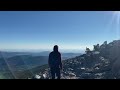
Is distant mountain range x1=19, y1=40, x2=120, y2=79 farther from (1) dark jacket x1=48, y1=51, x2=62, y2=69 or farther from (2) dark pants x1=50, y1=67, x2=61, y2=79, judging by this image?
(2) dark pants x1=50, y1=67, x2=61, y2=79

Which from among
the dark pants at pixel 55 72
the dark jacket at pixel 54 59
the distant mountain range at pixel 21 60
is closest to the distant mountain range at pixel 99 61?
the distant mountain range at pixel 21 60

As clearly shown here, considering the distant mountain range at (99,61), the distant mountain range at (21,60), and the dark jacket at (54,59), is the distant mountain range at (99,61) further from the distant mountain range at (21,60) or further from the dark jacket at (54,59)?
the dark jacket at (54,59)

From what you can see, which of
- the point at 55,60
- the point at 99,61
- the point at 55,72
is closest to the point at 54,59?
the point at 55,60

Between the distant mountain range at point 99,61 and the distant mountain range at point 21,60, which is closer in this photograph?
the distant mountain range at point 21,60

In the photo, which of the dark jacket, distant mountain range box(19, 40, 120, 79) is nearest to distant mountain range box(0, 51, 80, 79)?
the dark jacket

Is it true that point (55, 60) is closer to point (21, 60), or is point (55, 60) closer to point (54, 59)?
point (54, 59)

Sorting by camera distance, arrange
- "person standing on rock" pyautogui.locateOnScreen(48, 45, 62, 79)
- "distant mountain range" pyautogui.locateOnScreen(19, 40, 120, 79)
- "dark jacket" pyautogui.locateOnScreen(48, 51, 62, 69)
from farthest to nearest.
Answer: "distant mountain range" pyautogui.locateOnScreen(19, 40, 120, 79) → "dark jacket" pyautogui.locateOnScreen(48, 51, 62, 69) → "person standing on rock" pyautogui.locateOnScreen(48, 45, 62, 79)

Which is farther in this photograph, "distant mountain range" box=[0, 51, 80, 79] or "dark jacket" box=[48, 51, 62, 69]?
"distant mountain range" box=[0, 51, 80, 79]

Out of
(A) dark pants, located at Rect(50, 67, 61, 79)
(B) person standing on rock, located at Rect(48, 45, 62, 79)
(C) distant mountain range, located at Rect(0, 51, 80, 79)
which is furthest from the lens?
(C) distant mountain range, located at Rect(0, 51, 80, 79)

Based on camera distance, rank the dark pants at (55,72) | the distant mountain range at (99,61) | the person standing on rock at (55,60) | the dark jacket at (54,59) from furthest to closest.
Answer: the distant mountain range at (99,61)
the dark jacket at (54,59)
the person standing on rock at (55,60)
the dark pants at (55,72)
